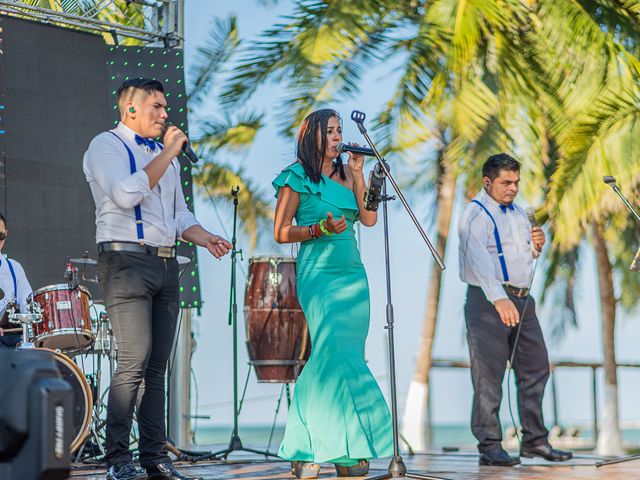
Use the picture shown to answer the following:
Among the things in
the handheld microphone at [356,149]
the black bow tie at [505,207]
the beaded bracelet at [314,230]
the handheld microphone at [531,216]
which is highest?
the handheld microphone at [356,149]

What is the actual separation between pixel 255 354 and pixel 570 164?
21.3 feet

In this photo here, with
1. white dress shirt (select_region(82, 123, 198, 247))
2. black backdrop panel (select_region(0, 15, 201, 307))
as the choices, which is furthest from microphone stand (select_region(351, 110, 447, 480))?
black backdrop panel (select_region(0, 15, 201, 307))

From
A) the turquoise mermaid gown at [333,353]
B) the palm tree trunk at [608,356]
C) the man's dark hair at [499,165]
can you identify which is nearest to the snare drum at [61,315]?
the turquoise mermaid gown at [333,353]

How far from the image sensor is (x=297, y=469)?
5.43 metres

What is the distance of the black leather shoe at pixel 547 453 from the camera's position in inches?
260

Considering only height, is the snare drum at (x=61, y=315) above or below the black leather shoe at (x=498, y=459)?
above

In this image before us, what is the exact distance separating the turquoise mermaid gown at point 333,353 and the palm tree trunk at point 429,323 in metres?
9.28

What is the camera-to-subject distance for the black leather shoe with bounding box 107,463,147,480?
15.0 feet

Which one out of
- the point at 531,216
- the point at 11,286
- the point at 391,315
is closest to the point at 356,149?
the point at 391,315

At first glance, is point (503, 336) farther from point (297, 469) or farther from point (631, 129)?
point (631, 129)

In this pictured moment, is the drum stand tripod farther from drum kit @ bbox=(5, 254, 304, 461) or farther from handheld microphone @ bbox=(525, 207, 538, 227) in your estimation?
handheld microphone @ bbox=(525, 207, 538, 227)

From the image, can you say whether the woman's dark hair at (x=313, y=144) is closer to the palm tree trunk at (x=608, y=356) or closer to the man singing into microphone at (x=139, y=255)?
the man singing into microphone at (x=139, y=255)

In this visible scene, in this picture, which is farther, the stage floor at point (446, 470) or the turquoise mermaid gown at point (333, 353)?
the stage floor at point (446, 470)

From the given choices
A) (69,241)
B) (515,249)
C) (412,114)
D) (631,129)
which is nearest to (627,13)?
(631,129)
